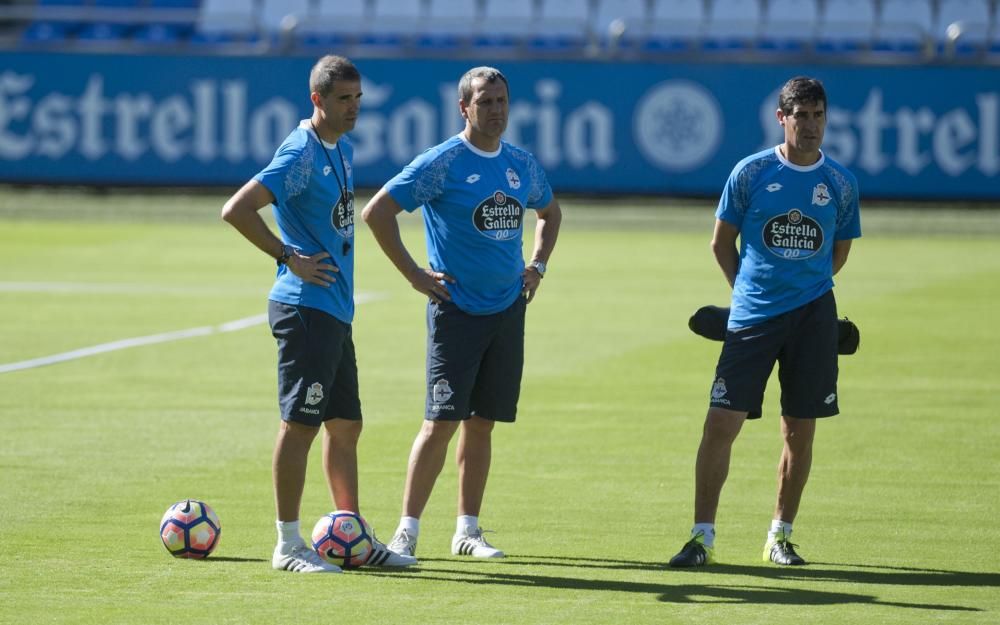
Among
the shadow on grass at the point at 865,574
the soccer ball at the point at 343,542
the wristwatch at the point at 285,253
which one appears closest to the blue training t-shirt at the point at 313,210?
the wristwatch at the point at 285,253

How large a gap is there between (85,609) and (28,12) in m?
29.8

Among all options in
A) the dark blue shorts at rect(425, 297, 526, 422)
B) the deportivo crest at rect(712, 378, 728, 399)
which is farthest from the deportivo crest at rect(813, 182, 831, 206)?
the dark blue shorts at rect(425, 297, 526, 422)

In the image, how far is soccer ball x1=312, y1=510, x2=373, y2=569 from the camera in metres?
7.60

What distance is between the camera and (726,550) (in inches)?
320

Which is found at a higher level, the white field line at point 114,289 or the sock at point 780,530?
the sock at point 780,530

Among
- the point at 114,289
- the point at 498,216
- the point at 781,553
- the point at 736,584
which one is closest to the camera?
the point at 736,584

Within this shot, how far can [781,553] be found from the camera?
7824mm

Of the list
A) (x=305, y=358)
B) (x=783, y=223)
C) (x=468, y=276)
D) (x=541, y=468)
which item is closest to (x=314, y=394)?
(x=305, y=358)

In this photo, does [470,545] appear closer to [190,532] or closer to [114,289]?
[190,532]

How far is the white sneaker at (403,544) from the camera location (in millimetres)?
7828

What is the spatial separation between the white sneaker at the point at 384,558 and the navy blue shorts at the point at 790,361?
1647 millimetres

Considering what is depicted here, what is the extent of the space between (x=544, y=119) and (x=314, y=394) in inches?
902

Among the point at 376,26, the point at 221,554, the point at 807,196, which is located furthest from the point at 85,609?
the point at 376,26

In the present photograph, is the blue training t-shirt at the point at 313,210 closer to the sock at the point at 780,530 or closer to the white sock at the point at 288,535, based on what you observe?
the white sock at the point at 288,535
